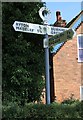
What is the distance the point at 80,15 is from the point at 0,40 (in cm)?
1001

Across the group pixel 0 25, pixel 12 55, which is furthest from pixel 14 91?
pixel 0 25

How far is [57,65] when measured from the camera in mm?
19844

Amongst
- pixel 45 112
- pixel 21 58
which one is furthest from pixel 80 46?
pixel 45 112

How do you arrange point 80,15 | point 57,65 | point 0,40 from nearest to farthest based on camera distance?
point 0,40, point 57,65, point 80,15

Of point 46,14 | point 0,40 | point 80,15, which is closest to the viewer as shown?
point 46,14

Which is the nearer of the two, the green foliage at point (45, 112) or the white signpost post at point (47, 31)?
the white signpost post at point (47, 31)

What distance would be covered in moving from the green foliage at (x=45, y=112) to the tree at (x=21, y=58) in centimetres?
250

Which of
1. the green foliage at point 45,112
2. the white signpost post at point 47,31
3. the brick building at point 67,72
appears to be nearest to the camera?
the white signpost post at point 47,31

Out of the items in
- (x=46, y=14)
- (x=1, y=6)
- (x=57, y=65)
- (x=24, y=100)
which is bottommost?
(x=24, y=100)

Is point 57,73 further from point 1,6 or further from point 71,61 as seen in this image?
point 1,6

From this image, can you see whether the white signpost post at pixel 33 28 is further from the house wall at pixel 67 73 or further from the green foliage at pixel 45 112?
the house wall at pixel 67 73

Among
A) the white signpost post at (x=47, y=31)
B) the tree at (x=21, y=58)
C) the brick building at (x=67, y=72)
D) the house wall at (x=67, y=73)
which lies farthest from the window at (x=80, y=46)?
the white signpost post at (x=47, y=31)

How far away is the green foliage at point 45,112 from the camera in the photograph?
31.0 ft

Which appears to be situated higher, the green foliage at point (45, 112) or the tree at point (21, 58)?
the tree at point (21, 58)
